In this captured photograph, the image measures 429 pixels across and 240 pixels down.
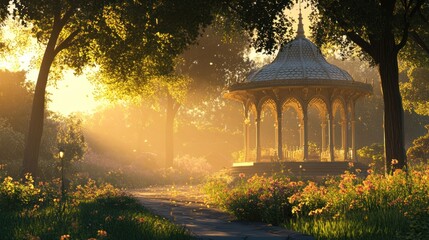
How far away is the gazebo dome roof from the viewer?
34125 mm

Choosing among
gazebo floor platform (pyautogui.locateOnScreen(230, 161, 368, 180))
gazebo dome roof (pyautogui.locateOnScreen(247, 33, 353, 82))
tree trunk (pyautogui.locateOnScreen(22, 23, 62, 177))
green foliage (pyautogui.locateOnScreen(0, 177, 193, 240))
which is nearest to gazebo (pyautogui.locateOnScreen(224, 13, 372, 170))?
gazebo dome roof (pyautogui.locateOnScreen(247, 33, 353, 82))

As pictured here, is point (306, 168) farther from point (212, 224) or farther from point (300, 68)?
point (212, 224)

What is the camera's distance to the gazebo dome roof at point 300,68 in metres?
34.1

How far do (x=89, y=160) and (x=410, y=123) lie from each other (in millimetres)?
38682

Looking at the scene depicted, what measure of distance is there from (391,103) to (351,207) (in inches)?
328

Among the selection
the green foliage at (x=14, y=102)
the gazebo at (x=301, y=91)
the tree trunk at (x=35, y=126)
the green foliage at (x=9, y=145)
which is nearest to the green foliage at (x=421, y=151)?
the gazebo at (x=301, y=91)

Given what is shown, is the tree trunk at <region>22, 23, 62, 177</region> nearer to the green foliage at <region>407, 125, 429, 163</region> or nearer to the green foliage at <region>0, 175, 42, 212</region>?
the green foliage at <region>0, 175, 42, 212</region>

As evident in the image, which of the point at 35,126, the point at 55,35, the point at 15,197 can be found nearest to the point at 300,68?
the point at 55,35

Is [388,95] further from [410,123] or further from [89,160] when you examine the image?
[410,123]

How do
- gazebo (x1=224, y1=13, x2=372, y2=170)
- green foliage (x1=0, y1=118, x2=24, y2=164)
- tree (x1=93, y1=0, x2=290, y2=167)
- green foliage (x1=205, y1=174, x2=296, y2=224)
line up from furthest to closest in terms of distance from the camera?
1. green foliage (x1=0, y1=118, x2=24, y2=164)
2. gazebo (x1=224, y1=13, x2=372, y2=170)
3. tree (x1=93, y1=0, x2=290, y2=167)
4. green foliage (x1=205, y1=174, x2=296, y2=224)

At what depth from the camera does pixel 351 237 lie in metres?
12.2

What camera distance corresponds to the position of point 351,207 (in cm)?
1495

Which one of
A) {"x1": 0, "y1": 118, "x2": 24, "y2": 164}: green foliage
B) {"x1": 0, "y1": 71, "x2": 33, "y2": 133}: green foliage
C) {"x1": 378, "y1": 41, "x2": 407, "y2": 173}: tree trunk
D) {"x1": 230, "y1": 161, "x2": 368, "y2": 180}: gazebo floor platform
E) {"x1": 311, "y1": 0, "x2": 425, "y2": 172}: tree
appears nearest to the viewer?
{"x1": 311, "y1": 0, "x2": 425, "y2": 172}: tree

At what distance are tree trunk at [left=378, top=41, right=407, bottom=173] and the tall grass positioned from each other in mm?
4773
